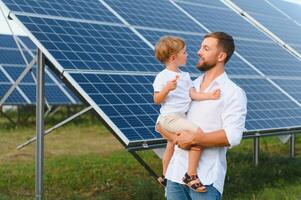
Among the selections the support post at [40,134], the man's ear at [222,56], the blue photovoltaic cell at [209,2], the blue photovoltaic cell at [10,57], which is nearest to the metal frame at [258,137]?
the support post at [40,134]

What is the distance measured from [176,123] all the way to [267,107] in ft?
14.6

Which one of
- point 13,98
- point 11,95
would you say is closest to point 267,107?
point 13,98

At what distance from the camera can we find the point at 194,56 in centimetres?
790

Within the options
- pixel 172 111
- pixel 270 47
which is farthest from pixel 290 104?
pixel 172 111

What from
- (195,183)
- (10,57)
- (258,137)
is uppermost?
(195,183)

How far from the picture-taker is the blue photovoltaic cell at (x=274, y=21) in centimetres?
1162

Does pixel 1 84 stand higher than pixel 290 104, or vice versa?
pixel 290 104

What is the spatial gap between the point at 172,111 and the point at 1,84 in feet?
42.8

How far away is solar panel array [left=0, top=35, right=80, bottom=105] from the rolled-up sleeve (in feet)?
41.6

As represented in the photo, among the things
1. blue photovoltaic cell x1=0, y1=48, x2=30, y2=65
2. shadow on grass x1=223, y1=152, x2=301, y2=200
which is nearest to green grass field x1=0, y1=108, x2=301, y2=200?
shadow on grass x1=223, y1=152, x2=301, y2=200

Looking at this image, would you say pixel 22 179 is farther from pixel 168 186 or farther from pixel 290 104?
pixel 168 186

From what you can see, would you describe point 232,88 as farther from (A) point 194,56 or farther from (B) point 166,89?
(A) point 194,56

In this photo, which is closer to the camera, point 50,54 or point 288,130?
point 50,54

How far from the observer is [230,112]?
3268 millimetres
